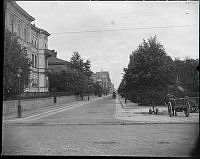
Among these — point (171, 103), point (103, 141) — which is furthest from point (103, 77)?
point (103, 141)

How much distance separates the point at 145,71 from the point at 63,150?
30.7 ft

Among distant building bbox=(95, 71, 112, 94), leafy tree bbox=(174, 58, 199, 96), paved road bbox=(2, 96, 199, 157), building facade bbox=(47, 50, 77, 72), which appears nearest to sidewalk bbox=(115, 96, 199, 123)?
paved road bbox=(2, 96, 199, 157)

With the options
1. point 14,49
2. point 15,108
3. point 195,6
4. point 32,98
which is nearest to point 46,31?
point 195,6

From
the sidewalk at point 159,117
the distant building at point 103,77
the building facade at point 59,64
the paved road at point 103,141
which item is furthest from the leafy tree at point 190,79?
the building facade at point 59,64

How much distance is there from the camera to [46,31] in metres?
6.55

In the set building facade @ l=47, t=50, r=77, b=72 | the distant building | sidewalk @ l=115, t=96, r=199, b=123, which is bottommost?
sidewalk @ l=115, t=96, r=199, b=123

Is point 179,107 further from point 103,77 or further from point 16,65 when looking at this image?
point 16,65

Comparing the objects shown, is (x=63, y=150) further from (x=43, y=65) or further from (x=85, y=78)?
(x=43, y=65)

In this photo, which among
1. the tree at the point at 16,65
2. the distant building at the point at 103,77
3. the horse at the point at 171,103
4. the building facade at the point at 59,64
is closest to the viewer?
the building facade at the point at 59,64

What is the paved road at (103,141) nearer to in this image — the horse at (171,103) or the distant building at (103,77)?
the distant building at (103,77)

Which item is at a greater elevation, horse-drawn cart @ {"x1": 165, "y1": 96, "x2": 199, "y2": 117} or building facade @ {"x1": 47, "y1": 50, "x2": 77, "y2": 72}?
building facade @ {"x1": 47, "y1": 50, "x2": 77, "y2": 72}

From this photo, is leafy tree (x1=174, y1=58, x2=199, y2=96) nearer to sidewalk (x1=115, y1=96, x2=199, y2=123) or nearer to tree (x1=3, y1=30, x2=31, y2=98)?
sidewalk (x1=115, y1=96, x2=199, y2=123)

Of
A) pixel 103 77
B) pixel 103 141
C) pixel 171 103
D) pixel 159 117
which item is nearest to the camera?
pixel 103 141

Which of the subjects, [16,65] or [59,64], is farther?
[16,65]
